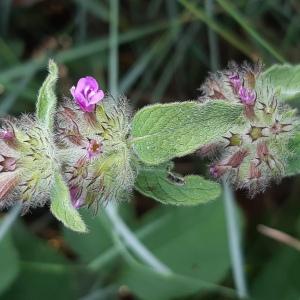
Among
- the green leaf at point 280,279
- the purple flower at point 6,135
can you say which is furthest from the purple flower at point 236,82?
the green leaf at point 280,279

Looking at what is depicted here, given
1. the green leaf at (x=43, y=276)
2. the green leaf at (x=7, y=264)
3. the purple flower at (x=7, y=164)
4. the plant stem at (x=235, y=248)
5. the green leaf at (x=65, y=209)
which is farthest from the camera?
the green leaf at (x=43, y=276)

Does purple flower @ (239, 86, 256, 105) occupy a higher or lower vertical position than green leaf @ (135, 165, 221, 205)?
higher

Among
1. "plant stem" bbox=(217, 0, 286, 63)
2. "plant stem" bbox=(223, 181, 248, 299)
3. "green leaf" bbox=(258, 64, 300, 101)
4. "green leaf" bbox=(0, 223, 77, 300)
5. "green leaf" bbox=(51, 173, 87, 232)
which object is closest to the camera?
"green leaf" bbox=(51, 173, 87, 232)

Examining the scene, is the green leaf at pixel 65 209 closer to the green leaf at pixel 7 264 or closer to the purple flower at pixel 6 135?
the purple flower at pixel 6 135

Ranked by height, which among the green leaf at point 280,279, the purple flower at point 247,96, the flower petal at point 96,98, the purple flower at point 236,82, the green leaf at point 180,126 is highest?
the purple flower at point 236,82

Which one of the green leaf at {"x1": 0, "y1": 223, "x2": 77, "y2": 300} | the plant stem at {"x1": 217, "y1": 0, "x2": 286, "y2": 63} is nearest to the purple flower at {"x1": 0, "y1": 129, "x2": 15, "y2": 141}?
the plant stem at {"x1": 217, "y1": 0, "x2": 286, "y2": 63}

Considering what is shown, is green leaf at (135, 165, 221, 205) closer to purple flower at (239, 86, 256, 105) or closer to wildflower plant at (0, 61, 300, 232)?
wildflower plant at (0, 61, 300, 232)
